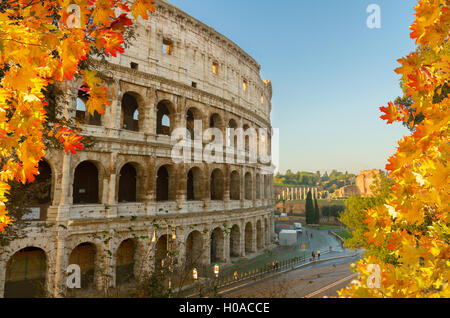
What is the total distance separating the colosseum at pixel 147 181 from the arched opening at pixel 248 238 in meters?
0.10

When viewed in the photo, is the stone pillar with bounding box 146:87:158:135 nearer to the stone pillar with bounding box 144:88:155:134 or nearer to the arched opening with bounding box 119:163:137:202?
the stone pillar with bounding box 144:88:155:134

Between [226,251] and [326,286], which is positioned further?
[226,251]

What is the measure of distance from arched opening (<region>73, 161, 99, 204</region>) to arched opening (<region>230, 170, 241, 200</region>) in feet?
40.2

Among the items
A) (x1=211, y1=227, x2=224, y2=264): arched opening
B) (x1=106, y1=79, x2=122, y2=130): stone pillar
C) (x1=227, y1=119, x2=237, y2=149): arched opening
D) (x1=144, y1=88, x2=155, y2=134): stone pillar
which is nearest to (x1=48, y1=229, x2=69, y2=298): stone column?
(x1=106, y1=79, x2=122, y2=130): stone pillar

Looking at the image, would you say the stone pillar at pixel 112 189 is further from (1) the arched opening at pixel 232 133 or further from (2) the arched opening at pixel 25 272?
(1) the arched opening at pixel 232 133

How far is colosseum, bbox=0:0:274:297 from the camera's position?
14344 millimetres

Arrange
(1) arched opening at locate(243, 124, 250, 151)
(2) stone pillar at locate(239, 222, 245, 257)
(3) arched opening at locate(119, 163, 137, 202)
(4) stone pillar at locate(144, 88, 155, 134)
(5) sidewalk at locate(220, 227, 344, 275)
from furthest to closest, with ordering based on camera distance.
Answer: (1) arched opening at locate(243, 124, 250, 151), (2) stone pillar at locate(239, 222, 245, 257), (5) sidewalk at locate(220, 227, 344, 275), (3) arched opening at locate(119, 163, 137, 202), (4) stone pillar at locate(144, 88, 155, 134)

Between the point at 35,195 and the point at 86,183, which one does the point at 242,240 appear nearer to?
the point at 86,183

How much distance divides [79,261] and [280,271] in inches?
593

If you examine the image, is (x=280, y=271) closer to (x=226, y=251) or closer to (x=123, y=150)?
(x=226, y=251)

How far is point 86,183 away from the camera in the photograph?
→ 57.6 feet
